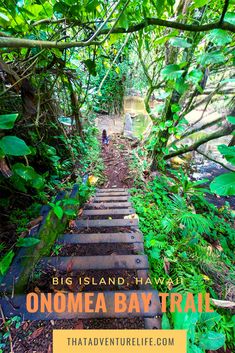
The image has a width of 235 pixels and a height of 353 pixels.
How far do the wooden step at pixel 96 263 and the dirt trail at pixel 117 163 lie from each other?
7.88 ft

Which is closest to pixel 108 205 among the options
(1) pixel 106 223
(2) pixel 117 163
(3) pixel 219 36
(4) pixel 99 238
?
(1) pixel 106 223

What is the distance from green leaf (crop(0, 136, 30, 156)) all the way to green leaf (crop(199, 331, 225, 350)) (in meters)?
1.33

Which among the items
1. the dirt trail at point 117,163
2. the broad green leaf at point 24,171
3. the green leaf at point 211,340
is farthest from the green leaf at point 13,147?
the dirt trail at point 117,163

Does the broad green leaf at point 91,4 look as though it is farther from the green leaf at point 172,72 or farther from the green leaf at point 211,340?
the green leaf at point 211,340

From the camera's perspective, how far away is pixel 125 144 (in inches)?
237

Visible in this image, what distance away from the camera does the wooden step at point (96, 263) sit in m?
1.27

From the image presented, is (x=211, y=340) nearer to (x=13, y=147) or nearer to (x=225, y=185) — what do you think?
(x=225, y=185)

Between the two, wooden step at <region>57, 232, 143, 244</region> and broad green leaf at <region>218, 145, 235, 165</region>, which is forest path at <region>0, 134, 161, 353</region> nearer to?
wooden step at <region>57, 232, 143, 244</region>

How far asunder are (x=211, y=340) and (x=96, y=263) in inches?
30.0

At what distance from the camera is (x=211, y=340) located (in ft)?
3.33

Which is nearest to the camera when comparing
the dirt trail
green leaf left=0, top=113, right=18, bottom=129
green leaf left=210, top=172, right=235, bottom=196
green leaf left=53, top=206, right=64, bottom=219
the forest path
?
green leaf left=210, top=172, right=235, bottom=196

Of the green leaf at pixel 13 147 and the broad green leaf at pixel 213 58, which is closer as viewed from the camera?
the green leaf at pixel 13 147

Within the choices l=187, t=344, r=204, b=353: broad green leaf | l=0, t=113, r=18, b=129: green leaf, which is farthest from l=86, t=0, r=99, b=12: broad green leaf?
l=187, t=344, r=204, b=353: broad green leaf

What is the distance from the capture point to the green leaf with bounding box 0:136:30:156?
83 centimetres
